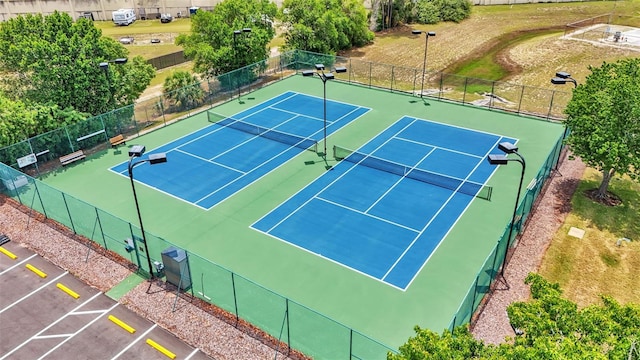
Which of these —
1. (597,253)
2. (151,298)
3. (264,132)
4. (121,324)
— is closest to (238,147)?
(264,132)

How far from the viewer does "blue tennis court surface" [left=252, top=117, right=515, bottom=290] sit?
21734 millimetres

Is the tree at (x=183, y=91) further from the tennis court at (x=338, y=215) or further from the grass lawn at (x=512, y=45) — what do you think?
the grass lawn at (x=512, y=45)

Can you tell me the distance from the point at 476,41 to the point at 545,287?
2077 inches

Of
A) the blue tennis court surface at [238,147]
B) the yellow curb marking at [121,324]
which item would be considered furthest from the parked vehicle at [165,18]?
the yellow curb marking at [121,324]

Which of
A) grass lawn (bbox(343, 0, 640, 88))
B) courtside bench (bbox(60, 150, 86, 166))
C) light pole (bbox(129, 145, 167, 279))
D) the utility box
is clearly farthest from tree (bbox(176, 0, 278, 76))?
the utility box

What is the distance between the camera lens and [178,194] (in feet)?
86.4

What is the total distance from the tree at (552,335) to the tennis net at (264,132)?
20006 mm

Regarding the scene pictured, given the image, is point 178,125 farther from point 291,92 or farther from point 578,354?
point 578,354

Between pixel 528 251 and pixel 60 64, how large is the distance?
28775 mm

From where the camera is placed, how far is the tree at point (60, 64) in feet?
97.0

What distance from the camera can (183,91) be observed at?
36.2 metres

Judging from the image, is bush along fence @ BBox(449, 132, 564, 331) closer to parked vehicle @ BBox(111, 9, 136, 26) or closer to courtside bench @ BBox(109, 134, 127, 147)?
courtside bench @ BBox(109, 134, 127, 147)

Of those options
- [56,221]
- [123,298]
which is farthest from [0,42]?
[123,298]

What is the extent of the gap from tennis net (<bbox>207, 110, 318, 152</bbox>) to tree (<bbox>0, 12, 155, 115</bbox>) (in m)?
6.61
